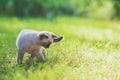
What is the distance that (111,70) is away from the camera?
6.54 meters

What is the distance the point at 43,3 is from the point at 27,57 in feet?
32.1

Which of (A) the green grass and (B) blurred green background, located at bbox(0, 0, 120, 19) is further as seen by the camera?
(B) blurred green background, located at bbox(0, 0, 120, 19)

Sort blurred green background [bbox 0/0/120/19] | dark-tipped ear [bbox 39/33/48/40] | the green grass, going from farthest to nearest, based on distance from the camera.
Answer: blurred green background [bbox 0/0/120/19]
dark-tipped ear [bbox 39/33/48/40]
the green grass

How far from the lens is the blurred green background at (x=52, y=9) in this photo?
16.3m

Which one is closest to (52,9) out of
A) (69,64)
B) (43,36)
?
(69,64)

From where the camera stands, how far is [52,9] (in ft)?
55.8

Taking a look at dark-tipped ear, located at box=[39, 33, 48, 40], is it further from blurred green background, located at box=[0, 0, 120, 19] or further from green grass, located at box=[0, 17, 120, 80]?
blurred green background, located at box=[0, 0, 120, 19]

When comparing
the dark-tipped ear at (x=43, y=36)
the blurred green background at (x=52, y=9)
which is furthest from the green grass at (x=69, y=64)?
the blurred green background at (x=52, y=9)

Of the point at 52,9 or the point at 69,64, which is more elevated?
the point at 69,64

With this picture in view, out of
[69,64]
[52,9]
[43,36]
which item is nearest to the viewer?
[43,36]

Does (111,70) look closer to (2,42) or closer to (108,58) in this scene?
(108,58)

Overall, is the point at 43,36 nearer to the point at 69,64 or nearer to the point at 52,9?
the point at 69,64

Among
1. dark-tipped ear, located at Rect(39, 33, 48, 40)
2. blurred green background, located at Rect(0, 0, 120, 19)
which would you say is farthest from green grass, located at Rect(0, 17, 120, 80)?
blurred green background, located at Rect(0, 0, 120, 19)

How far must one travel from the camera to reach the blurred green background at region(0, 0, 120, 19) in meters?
16.3
